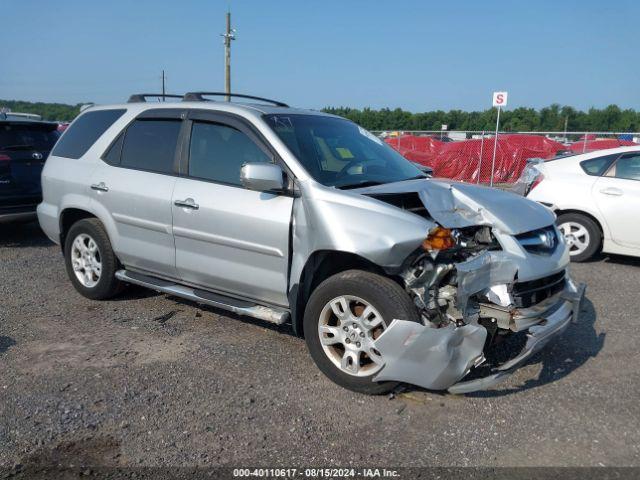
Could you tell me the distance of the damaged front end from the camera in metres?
3.25

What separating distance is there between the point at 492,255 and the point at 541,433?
3.49 feet

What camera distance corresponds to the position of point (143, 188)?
482 centimetres

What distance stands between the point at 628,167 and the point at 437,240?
5106mm

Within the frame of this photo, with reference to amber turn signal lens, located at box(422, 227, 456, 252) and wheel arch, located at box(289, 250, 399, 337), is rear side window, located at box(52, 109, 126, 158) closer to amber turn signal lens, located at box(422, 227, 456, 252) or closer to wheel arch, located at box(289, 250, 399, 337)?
wheel arch, located at box(289, 250, 399, 337)

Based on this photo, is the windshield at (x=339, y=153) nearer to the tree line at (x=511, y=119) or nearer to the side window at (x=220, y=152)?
the side window at (x=220, y=152)

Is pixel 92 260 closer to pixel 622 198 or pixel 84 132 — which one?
pixel 84 132

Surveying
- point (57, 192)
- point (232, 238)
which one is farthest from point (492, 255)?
point (57, 192)

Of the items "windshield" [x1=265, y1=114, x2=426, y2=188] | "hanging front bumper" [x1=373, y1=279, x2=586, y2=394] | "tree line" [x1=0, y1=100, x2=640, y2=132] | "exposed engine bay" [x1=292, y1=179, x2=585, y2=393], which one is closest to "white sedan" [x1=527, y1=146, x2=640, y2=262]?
"windshield" [x1=265, y1=114, x2=426, y2=188]

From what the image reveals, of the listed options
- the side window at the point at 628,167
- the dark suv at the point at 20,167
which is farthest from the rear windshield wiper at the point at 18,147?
the side window at the point at 628,167

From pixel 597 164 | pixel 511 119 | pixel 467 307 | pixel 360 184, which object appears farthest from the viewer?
pixel 511 119

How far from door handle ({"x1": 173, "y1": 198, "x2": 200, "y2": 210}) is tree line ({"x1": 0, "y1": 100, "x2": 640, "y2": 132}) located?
67.0m

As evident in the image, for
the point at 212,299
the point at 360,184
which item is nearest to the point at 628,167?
the point at 360,184

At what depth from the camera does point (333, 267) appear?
3928 millimetres

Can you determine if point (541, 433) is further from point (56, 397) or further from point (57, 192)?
point (57, 192)
